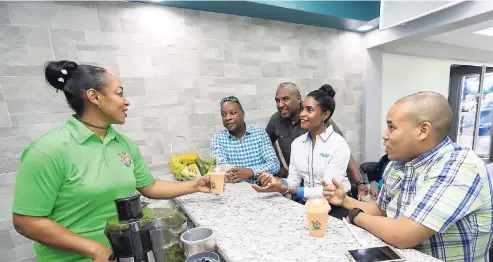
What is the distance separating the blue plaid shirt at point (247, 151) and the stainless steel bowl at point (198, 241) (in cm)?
108

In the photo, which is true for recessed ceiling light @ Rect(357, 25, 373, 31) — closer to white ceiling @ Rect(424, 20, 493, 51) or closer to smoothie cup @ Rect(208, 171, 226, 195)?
white ceiling @ Rect(424, 20, 493, 51)

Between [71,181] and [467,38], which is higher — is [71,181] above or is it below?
below

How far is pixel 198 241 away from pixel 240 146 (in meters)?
1.28

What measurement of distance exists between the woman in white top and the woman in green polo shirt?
3.64 ft

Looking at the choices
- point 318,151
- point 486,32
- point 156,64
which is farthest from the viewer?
point 486,32

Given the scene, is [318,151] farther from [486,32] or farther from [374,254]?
[486,32]

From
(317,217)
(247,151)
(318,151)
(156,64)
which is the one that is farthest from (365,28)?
(317,217)

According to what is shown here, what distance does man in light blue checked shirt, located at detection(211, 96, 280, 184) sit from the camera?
2.14 metres

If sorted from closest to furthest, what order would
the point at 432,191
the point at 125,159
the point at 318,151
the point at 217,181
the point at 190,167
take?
the point at 432,191, the point at 125,159, the point at 217,181, the point at 318,151, the point at 190,167

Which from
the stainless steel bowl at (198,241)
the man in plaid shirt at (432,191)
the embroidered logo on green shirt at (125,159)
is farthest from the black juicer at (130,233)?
the man in plaid shirt at (432,191)

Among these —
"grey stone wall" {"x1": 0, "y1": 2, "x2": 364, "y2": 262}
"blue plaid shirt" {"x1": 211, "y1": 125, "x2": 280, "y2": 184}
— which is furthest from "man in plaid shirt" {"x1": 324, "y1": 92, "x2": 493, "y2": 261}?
"grey stone wall" {"x1": 0, "y1": 2, "x2": 364, "y2": 262}

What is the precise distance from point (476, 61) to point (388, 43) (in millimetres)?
3868

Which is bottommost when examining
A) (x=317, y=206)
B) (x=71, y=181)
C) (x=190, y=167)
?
(x=190, y=167)

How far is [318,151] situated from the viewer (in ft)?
5.94
